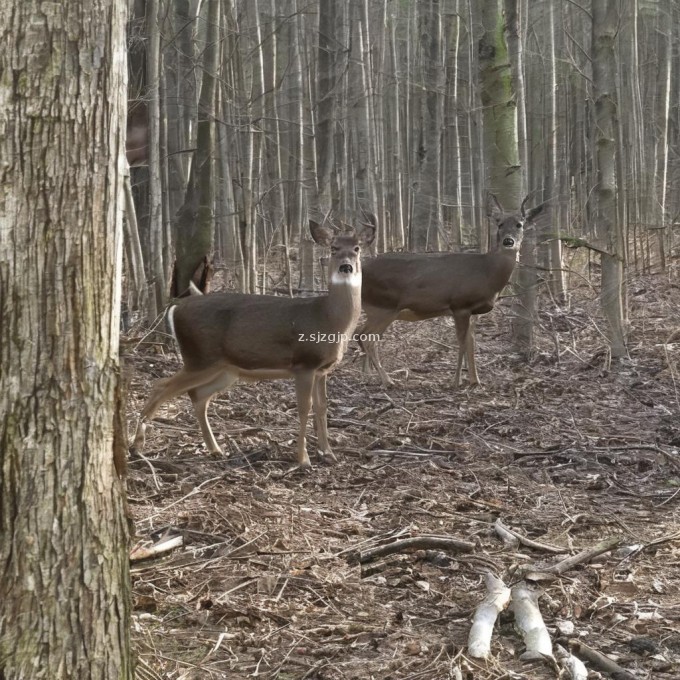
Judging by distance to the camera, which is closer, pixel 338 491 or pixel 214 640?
pixel 214 640

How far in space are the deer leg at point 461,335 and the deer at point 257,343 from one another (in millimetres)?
3353

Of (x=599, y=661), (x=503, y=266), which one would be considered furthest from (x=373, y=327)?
(x=599, y=661)

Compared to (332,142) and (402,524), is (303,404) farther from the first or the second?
(332,142)

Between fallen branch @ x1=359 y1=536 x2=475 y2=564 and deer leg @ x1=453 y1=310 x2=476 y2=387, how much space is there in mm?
5570

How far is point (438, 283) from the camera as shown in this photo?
1169 cm

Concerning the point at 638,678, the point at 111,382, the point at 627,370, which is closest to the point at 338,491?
the point at 638,678

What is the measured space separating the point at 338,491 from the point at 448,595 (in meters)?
1.96

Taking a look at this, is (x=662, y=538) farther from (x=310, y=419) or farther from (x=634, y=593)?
(x=310, y=419)

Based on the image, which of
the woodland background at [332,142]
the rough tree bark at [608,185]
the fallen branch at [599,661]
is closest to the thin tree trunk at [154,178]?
the woodland background at [332,142]

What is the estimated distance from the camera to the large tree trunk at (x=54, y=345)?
9.82 ft

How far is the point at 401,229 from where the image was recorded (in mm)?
23234

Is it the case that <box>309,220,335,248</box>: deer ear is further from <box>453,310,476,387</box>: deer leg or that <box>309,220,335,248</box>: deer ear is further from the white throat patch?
Result: <box>453,310,476,387</box>: deer leg

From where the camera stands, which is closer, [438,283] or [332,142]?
[438,283]

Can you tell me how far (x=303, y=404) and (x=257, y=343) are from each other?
617 mm
